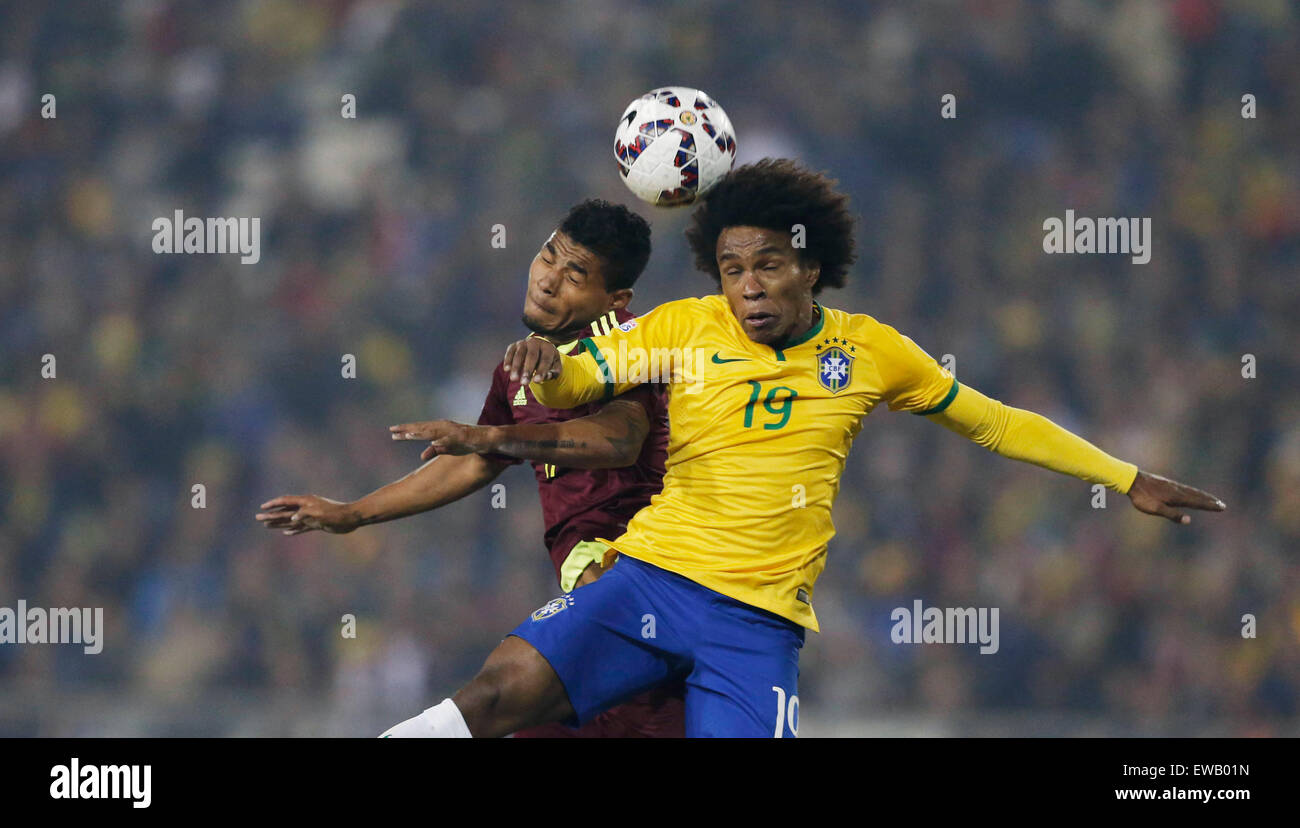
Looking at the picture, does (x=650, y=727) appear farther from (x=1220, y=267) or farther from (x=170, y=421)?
(x=1220, y=267)

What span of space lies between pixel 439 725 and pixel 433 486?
39.8 inches

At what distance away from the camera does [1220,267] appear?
9250 mm

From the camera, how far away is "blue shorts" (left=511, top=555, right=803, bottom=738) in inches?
173

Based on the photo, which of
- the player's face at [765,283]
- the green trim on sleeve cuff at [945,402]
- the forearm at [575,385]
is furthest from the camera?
the green trim on sleeve cuff at [945,402]

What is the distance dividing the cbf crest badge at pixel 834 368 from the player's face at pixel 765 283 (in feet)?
0.36

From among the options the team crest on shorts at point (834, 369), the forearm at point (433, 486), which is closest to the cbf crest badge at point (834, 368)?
the team crest on shorts at point (834, 369)

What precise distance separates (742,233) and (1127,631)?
4.50 m

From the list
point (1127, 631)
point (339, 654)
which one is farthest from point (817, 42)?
point (339, 654)

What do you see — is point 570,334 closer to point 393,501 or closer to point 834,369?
point 393,501

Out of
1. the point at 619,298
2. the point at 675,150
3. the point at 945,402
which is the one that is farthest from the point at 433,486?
the point at 945,402

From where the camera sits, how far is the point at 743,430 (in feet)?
15.0

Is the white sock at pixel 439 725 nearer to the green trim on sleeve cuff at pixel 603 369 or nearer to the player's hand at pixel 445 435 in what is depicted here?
the player's hand at pixel 445 435

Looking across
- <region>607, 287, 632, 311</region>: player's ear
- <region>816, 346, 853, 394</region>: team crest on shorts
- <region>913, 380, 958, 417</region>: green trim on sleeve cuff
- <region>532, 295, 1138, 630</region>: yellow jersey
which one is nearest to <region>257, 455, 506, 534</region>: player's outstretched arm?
<region>532, 295, 1138, 630</region>: yellow jersey

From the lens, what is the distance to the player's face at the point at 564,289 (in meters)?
5.11
